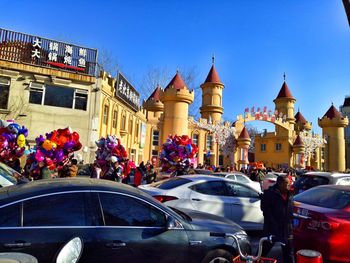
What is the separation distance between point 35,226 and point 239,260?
2.12 metres

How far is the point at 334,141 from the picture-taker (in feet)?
165

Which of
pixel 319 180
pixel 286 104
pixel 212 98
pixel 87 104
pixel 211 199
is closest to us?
pixel 211 199

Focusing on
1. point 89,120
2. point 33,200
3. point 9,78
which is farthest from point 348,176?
point 9,78

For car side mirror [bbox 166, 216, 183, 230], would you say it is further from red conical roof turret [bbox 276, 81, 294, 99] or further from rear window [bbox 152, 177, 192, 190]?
red conical roof turret [bbox 276, 81, 294, 99]

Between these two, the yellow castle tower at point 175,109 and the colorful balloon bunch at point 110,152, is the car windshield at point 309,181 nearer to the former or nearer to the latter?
the colorful balloon bunch at point 110,152

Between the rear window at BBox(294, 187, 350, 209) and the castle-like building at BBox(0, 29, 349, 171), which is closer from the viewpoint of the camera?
the rear window at BBox(294, 187, 350, 209)

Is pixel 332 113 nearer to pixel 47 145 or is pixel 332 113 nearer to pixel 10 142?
pixel 47 145

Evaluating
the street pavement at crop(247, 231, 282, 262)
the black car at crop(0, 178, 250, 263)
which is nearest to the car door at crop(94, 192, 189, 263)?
the black car at crop(0, 178, 250, 263)

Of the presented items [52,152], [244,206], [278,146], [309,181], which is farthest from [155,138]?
[244,206]

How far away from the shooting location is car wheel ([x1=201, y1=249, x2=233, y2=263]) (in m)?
3.98

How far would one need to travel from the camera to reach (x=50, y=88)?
21234 millimetres

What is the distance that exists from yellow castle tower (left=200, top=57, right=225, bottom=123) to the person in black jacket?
1465 inches

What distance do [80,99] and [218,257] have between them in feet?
64.5

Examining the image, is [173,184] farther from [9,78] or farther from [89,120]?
[9,78]
